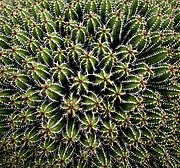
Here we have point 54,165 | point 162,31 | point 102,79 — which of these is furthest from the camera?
point 162,31

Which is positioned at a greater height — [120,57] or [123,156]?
[120,57]

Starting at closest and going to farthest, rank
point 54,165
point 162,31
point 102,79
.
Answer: point 102,79
point 54,165
point 162,31

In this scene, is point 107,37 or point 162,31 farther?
point 162,31

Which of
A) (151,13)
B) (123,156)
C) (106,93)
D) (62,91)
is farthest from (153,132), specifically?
(151,13)

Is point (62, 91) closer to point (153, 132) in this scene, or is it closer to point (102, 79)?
point (102, 79)

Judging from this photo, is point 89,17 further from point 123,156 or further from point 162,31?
point 123,156

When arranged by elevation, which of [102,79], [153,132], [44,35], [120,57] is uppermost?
[44,35]
